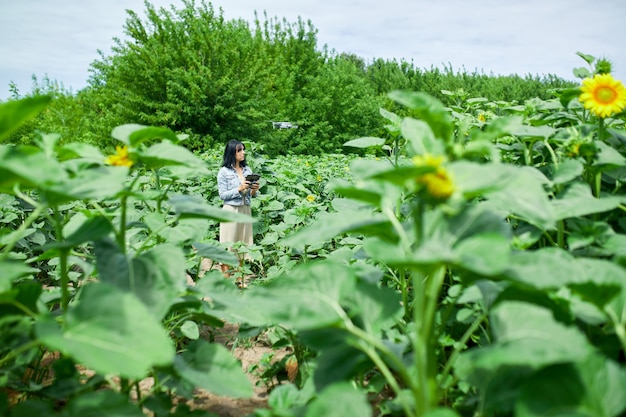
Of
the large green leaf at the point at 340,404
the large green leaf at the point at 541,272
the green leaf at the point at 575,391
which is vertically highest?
the large green leaf at the point at 541,272

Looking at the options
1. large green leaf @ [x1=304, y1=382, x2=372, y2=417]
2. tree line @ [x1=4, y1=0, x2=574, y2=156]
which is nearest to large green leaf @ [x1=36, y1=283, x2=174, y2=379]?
large green leaf @ [x1=304, y1=382, x2=372, y2=417]

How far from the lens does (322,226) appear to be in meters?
1.10

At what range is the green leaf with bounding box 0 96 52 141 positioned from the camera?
0.97 metres

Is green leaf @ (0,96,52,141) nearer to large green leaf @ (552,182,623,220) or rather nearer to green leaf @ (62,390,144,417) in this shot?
green leaf @ (62,390,144,417)

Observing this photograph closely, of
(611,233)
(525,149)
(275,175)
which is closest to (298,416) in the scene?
(611,233)

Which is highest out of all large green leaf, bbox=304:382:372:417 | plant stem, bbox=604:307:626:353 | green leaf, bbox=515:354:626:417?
plant stem, bbox=604:307:626:353

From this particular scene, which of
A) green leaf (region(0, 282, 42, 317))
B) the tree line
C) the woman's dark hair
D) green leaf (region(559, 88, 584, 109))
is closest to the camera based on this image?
green leaf (region(0, 282, 42, 317))

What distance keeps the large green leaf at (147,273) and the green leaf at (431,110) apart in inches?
26.0

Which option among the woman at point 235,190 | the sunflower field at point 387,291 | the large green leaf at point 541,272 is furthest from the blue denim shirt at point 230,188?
the large green leaf at point 541,272

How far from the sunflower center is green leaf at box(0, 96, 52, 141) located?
159 centimetres

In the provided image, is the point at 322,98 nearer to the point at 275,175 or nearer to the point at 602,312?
the point at 275,175

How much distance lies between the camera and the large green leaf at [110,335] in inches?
31.9

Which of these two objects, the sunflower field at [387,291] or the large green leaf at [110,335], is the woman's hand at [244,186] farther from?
the large green leaf at [110,335]

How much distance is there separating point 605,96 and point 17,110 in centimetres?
167
